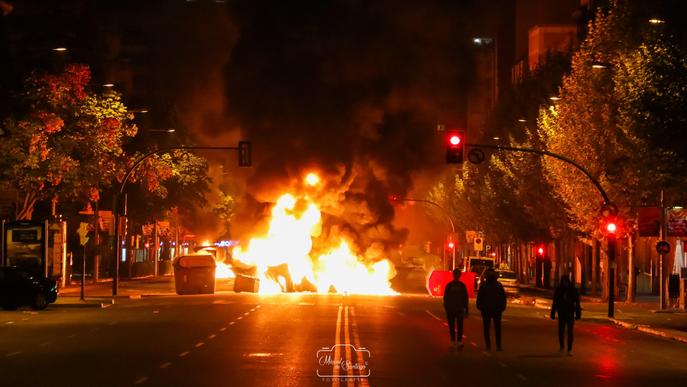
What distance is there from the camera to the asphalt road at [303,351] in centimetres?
1980

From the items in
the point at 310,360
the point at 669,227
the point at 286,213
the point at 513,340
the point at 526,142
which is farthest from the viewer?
the point at 526,142

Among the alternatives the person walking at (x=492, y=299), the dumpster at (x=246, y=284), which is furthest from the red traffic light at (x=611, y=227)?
the dumpster at (x=246, y=284)

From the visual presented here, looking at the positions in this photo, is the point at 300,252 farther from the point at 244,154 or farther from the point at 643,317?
the point at 643,317

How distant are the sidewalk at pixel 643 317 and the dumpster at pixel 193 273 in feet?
53.2

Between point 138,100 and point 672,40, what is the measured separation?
167ft

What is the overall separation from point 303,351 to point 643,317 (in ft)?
72.8

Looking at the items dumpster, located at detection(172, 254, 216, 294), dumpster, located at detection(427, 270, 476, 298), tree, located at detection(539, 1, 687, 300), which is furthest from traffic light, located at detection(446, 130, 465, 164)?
dumpster, located at detection(172, 254, 216, 294)

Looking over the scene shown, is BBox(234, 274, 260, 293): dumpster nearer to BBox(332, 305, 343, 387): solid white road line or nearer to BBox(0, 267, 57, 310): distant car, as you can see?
BBox(0, 267, 57, 310): distant car

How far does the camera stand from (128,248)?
8419cm

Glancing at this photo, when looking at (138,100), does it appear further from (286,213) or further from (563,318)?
(563,318)

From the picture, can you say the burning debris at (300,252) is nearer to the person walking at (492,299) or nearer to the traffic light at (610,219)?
the traffic light at (610,219)

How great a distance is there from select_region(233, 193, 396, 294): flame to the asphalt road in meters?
21.6

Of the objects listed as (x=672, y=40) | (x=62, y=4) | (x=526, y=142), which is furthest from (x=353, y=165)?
(x=672, y=40)

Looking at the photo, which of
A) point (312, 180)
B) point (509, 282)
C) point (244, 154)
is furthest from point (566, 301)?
point (312, 180)
